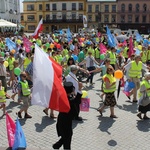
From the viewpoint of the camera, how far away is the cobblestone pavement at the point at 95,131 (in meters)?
6.64

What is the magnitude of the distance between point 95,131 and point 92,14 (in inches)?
2761

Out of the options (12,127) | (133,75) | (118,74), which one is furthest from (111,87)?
(12,127)

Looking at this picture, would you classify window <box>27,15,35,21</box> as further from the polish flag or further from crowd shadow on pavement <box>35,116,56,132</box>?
the polish flag

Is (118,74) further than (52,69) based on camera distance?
Yes

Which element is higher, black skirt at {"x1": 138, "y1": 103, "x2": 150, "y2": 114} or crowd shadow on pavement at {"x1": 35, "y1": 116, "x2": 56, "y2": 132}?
black skirt at {"x1": 138, "y1": 103, "x2": 150, "y2": 114}

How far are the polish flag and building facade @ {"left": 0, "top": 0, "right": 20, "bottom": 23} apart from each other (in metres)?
49.7

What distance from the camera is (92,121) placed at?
27.0 feet

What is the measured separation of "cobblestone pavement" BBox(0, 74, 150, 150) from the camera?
664 centimetres

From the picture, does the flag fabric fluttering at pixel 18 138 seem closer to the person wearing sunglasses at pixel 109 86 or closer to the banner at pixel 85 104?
the banner at pixel 85 104

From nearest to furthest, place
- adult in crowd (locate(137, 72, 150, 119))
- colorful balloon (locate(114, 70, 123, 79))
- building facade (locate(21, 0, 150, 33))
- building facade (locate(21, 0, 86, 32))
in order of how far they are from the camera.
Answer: adult in crowd (locate(137, 72, 150, 119)) < colorful balloon (locate(114, 70, 123, 79)) < building facade (locate(21, 0, 150, 33)) < building facade (locate(21, 0, 86, 32))

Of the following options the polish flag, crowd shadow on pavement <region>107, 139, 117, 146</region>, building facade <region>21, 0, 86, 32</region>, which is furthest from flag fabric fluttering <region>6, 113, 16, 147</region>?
building facade <region>21, 0, 86, 32</region>

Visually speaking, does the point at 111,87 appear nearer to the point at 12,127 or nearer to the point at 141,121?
the point at 141,121

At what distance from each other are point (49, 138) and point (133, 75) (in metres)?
4.09

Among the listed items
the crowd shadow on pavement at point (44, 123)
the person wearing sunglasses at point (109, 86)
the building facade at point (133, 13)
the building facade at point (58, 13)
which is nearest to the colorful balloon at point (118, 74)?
the person wearing sunglasses at point (109, 86)
